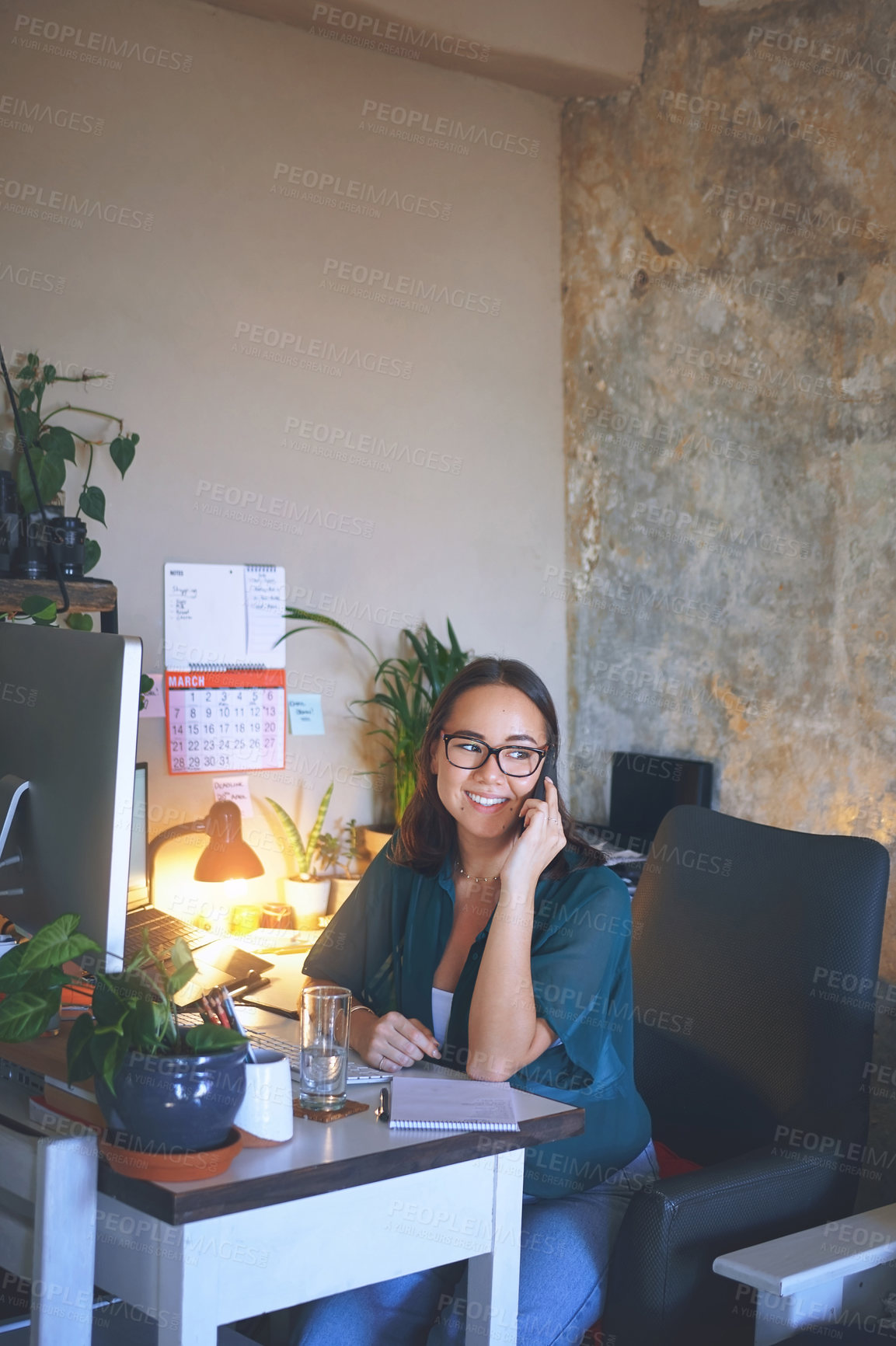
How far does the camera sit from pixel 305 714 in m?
3.21

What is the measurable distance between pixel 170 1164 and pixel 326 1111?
280 mm

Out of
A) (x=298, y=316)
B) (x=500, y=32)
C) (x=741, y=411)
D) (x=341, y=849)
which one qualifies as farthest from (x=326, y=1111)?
(x=500, y=32)

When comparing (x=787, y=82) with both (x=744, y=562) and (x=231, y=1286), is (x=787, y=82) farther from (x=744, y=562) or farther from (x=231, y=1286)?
(x=231, y=1286)

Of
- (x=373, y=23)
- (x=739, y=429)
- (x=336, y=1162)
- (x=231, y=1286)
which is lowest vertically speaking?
(x=231, y=1286)

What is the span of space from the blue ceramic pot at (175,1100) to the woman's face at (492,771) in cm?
74

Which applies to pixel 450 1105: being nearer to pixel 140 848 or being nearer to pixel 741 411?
pixel 140 848

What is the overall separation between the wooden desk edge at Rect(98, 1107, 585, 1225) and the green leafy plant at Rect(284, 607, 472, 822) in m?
1.71

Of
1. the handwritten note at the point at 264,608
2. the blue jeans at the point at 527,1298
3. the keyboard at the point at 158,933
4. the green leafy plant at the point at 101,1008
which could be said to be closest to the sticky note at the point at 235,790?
the handwritten note at the point at 264,608

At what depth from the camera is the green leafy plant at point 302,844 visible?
10.2 feet

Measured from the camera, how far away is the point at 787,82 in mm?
2848

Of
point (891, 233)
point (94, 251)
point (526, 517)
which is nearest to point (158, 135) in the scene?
point (94, 251)

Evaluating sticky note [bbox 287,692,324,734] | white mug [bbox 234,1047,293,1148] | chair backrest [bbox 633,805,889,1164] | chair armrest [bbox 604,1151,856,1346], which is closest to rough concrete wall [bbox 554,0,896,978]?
chair backrest [bbox 633,805,889,1164]

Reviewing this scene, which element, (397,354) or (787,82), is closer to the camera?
(787,82)

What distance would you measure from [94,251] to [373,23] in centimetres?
99
